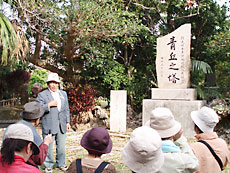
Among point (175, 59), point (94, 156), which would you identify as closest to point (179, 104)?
point (175, 59)

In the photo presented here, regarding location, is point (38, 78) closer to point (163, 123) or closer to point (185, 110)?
point (185, 110)

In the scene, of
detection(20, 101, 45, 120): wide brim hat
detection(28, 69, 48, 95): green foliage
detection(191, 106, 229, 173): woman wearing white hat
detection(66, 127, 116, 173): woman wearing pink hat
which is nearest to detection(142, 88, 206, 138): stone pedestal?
detection(191, 106, 229, 173): woman wearing white hat

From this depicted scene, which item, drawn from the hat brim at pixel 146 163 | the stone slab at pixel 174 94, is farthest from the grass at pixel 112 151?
the hat brim at pixel 146 163

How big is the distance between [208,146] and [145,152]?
884mm

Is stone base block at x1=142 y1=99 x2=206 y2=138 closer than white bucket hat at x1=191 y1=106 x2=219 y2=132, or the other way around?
white bucket hat at x1=191 y1=106 x2=219 y2=132

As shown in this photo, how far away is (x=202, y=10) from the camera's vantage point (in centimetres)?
899

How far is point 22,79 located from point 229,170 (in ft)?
30.7

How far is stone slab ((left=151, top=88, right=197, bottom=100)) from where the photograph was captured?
6965mm

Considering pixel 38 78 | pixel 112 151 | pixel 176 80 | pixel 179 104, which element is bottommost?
pixel 112 151

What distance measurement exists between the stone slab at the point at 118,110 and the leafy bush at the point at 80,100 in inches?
36.0

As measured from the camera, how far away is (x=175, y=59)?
7.14 m

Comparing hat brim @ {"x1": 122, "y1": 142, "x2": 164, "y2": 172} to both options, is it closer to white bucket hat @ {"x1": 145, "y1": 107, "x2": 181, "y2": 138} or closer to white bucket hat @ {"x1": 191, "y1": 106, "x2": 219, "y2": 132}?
white bucket hat @ {"x1": 145, "y1": 107, "x2": 181, "y2": 138}

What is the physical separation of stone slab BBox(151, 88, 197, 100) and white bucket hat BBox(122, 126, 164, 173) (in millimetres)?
5541

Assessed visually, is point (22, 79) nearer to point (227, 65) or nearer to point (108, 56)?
point (108, 56)
